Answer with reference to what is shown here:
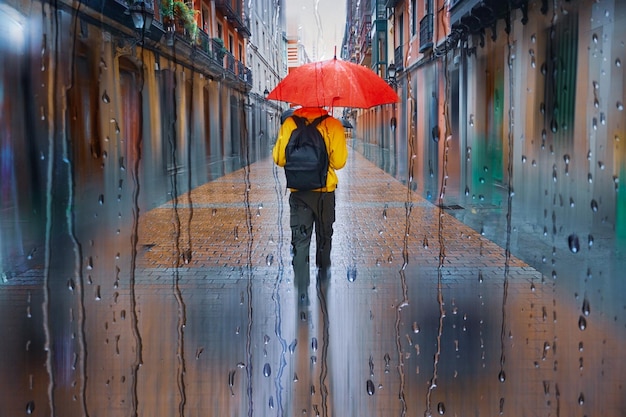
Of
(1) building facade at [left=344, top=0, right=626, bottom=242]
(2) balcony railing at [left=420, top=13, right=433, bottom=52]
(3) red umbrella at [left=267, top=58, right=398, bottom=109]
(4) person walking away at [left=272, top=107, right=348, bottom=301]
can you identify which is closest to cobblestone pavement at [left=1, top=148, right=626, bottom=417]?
(4) person walking away at [left=272, top=107, right=348, bottom=301]

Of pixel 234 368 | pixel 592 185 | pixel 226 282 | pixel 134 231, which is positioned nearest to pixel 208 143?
pixel 134 231

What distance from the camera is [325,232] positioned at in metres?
3.97

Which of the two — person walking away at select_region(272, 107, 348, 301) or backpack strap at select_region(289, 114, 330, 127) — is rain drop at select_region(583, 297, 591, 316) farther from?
backpack strap at select_region(289, 114, 330, 127)

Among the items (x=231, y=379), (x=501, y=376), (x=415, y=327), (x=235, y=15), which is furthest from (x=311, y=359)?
(x=235, y=15)

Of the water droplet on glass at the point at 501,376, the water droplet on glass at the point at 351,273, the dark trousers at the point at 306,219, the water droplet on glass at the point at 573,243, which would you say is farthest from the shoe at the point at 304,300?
the water droplet on glass at the point at 573,243

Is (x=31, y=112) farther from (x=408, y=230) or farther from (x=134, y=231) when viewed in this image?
(x=408, y=230)

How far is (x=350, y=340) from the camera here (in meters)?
3.29

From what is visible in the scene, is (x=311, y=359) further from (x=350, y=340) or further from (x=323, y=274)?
(x=323, y=274)

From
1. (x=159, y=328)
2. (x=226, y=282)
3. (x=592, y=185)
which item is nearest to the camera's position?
(x=159, y=328)

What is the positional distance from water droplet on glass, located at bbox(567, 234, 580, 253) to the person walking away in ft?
10.1

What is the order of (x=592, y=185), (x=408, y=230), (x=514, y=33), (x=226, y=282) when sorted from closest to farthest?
(x=226, y=282)
(x=408, y=230)
(x=592, y=185)
(x=514, y=33)

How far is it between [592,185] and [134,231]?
5.99 metres

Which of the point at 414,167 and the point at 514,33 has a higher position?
the point at 514,33

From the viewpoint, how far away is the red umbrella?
3.62 metres
